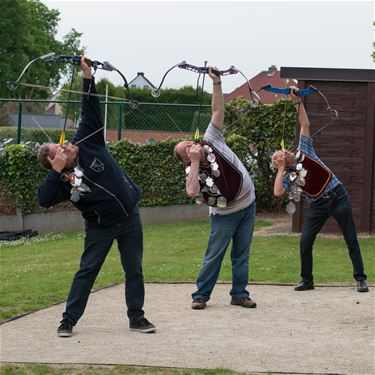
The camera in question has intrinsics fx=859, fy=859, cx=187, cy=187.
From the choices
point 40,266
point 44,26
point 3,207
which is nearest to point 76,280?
point 40,266

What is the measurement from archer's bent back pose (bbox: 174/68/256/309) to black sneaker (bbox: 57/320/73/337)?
4.78 feet

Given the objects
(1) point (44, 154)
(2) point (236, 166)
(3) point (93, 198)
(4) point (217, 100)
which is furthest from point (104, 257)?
(4) point (217, 100)

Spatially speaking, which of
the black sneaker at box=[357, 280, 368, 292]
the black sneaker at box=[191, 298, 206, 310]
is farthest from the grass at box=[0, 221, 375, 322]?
the black sneaker at box=[191, 298, 206, 310]

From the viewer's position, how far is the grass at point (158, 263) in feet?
30.8

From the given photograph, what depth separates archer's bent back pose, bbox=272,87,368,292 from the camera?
8344 mm

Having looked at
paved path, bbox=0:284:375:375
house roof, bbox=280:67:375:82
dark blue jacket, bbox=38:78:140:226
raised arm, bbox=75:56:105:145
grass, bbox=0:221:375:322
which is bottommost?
grass, bbox=0:221:375:322

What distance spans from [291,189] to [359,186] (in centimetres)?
566

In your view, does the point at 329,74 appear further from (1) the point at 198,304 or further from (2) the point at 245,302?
(1) the point at 198,304

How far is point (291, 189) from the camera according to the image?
838cm

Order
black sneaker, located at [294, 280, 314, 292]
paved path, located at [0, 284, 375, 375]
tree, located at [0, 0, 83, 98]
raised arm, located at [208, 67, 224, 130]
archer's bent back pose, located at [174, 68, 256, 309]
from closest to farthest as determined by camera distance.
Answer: paved path, located at [0, 284, 375, 375] → archer's bent back pose, located at [174, 68, 256, 309] → raised arm, located at [208, 67, 224, 130] → black sneaker, located at [294, 280, 314, 292] → tree, located at [0, 0, 83, 98]

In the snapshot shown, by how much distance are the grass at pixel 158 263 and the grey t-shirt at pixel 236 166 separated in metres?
1.90

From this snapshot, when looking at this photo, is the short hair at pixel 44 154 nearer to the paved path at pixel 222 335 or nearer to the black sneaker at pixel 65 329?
the black sneaker at pixel 65 329

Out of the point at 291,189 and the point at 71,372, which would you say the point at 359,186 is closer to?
the point at 291,189

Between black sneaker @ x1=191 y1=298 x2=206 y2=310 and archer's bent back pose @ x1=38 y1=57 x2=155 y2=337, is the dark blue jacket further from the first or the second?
black sneaker @ x1=191 y1=298 x2=206 y2=310
